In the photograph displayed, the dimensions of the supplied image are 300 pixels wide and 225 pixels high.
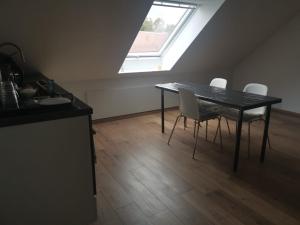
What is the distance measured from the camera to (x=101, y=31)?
116 inches

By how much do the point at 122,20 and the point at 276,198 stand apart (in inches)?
96.3

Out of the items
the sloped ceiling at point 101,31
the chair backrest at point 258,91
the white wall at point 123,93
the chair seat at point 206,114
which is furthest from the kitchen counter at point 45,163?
the white wall at point 123,93

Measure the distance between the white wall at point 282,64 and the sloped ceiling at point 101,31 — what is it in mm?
191

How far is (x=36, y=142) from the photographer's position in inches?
54.1

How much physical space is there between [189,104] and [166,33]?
1.84 m

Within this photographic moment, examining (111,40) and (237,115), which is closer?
(237,115)

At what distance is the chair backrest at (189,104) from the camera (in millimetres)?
2698

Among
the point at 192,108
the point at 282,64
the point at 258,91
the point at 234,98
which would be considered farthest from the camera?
the point at 282,64

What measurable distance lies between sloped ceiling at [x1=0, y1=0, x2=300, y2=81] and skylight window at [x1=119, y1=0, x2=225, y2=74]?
130 millimetres

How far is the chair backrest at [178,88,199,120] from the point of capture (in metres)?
2.70

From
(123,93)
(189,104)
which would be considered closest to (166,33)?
(123,93)

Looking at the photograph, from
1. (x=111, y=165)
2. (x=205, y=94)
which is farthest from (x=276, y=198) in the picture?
(x=111, y=165)

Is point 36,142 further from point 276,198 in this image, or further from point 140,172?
point 276,198

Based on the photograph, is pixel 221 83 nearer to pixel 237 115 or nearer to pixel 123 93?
pixel 237 115
